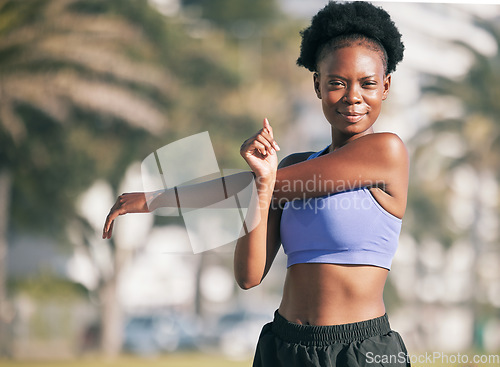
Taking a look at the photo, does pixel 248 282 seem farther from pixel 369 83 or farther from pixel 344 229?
pixel 369 83

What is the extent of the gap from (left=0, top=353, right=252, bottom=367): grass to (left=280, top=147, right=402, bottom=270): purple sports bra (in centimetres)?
2129

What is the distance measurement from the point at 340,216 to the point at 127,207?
638mm

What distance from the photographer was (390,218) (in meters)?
2.29

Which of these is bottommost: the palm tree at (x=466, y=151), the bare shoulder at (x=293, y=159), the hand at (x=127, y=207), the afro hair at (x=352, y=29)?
the hand at (x=127, y=207)

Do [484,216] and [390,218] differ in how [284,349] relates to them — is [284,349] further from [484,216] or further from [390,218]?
[484,216]

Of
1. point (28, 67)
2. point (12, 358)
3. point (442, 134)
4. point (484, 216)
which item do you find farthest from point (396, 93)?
point (12, 358)

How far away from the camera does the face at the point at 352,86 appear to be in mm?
2281

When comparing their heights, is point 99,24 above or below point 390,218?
above

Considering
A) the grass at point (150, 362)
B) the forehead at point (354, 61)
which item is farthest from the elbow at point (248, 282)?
the grass at point (150, 362)

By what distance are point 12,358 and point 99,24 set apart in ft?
33.9
